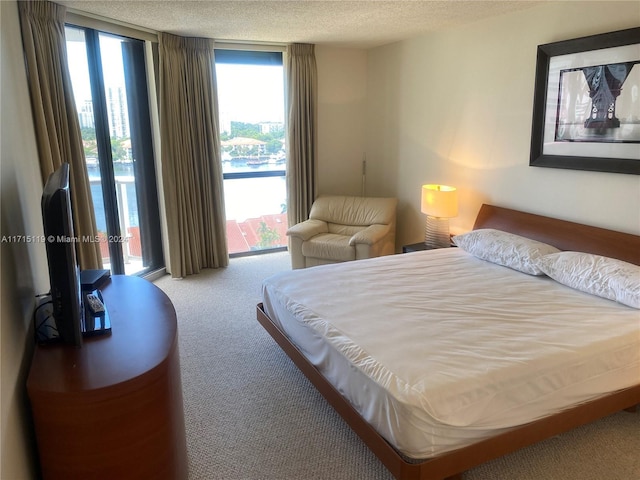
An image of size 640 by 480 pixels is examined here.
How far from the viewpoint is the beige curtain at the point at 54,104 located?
3137 millimetres

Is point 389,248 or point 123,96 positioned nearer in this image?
point 123,96

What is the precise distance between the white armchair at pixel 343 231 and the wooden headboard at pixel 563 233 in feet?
3.22

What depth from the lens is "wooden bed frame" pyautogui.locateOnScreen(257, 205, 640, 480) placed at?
1781 millimetres

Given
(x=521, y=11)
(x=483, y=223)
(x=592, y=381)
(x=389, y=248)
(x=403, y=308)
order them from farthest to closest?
(x=389, y=248)
(x=483, y=223)
(x=521, y=11)
(x=403, y=308)
(x=592, y=381)

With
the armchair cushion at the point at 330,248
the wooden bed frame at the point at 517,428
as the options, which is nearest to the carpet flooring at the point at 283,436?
the wooden bed frame at the point at 517,428

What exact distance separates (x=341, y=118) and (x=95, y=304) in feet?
13.4

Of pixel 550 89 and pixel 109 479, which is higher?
pixel 550 89

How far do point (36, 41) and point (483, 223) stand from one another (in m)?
3.74

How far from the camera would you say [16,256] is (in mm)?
1844

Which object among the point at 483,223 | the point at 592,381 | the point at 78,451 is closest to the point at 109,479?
the point at 78,451

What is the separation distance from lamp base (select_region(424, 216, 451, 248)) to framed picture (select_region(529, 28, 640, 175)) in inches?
38.4

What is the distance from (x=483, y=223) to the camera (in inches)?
153

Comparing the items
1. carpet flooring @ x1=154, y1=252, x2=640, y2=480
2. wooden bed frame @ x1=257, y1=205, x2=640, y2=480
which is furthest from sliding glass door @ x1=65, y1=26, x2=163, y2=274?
wooden bed frame @ x1=257, y1=205, x2=640, y2=480

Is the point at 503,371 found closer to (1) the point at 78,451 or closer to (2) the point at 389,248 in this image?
(1) the point at 78,451
